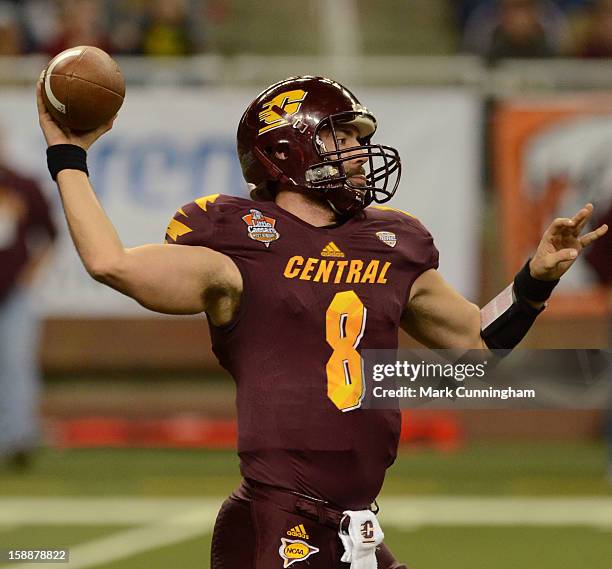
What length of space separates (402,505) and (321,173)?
4.51m

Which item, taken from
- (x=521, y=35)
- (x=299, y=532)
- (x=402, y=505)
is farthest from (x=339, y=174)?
(x=521, y=35)

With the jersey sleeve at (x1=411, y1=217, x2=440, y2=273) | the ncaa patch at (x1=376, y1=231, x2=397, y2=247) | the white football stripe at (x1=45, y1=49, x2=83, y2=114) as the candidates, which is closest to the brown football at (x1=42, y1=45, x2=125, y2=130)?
the white football stripe at (x1=45, y1=49, x2=83, y2=114)

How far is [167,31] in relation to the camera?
10914 mm

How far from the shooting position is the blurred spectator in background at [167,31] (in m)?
10.8

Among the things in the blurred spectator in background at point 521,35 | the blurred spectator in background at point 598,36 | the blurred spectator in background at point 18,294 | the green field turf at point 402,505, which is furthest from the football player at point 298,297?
the blurred spectator in background at point 598,36

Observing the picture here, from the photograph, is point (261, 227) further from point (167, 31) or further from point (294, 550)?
point (167, 31)

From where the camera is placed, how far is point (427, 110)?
9.86 meters

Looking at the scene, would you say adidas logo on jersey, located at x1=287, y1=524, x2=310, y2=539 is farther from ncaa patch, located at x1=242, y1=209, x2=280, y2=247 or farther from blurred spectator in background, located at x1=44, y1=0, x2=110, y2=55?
blurred spectator in background, located at x1=44, y1=0, x2=110, y2=55

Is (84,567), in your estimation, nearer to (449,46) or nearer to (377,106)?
(377,106)

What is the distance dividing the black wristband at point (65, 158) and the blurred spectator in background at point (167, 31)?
7.58 metres

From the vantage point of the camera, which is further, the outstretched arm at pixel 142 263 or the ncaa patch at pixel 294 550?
the ncaa patch at pixel 294 550

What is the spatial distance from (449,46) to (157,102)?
401 centimetres

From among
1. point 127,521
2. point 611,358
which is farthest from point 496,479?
point 611,358

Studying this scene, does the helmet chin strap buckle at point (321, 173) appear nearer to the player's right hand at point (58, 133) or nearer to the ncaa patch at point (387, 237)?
the ncaa patch at point (387, 237)
